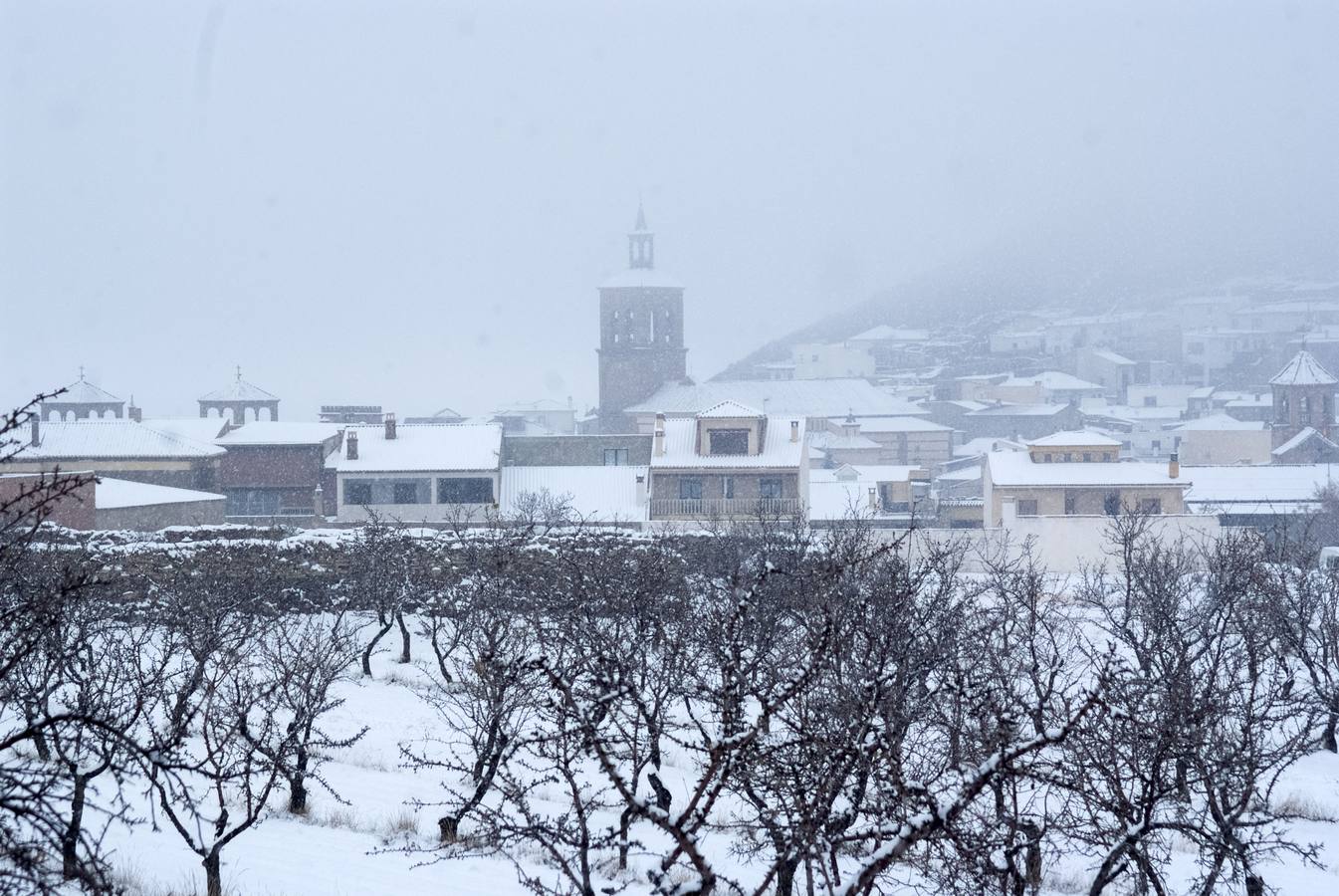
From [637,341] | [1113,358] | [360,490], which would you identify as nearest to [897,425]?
[637,341]

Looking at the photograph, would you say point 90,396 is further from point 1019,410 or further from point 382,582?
point 1019,410

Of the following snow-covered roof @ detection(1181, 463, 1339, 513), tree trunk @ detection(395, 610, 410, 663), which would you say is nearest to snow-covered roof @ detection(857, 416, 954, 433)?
snow-covered roof @ detection(1181, 463, 1339, 513)

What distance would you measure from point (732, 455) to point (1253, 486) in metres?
24.8

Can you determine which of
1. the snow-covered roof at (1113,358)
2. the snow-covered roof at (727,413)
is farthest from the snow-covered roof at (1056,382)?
the snow-covered roof at (727,413)

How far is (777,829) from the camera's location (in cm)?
604

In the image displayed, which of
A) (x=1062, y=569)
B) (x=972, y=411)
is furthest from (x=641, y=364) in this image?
(x=1062, y=569)

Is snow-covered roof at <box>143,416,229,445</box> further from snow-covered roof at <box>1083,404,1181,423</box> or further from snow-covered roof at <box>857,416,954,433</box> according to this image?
snow-covered roof at <box>1083,404,1181,423</box>

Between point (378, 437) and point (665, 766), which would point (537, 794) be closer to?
point (665, 766)

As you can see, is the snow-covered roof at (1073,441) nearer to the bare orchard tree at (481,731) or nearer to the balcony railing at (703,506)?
the balcony railing at (703,506)

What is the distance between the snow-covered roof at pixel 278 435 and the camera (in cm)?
4569

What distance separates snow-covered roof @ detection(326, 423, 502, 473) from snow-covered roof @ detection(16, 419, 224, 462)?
203 inches

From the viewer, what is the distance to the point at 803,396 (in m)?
97.4

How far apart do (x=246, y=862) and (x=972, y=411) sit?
96.7 m

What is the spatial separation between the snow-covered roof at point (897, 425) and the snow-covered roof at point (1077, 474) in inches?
1778
